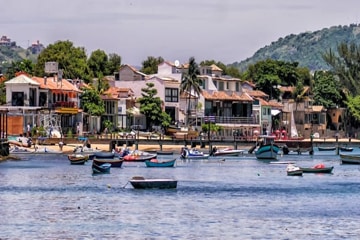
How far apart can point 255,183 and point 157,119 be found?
247 ft

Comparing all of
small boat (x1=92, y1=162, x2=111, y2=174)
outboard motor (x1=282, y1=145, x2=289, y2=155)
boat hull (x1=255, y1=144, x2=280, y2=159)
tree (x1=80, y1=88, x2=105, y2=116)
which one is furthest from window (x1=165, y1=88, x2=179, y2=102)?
small boat (x1=92, y1=162, x2=111, y2=174)

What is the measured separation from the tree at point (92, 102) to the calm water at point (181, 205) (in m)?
52.1

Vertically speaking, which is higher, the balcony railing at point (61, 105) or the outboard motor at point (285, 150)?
the balcony railing at point (61, 105)

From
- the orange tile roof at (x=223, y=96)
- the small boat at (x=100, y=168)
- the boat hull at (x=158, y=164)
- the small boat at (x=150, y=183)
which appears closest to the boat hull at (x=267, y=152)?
the boat hull at (x=158, y=164)

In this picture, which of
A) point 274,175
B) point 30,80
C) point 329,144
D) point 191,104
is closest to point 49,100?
point 30,80

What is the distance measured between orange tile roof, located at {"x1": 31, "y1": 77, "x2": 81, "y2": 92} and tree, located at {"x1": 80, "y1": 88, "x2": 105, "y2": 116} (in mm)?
1708

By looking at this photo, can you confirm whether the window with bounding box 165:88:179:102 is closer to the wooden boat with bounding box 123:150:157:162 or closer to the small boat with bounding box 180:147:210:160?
the small boat with bounding box 180:147:210:160

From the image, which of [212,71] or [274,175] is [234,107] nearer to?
[212,71]

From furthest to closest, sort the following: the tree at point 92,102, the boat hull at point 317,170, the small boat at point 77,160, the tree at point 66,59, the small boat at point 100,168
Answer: the tree at point 66,59
the tree at point 92,102
the small boat at point 77,160
the boat hull at point 317,170
the small boat at point 100,168

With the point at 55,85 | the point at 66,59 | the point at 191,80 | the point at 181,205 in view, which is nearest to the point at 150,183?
the point at 181,205

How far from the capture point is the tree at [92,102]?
164 meters

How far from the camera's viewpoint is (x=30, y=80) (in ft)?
506

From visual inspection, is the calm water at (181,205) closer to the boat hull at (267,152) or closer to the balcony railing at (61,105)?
the boat hull at (267,152)

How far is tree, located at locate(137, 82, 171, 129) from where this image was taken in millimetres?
167625
